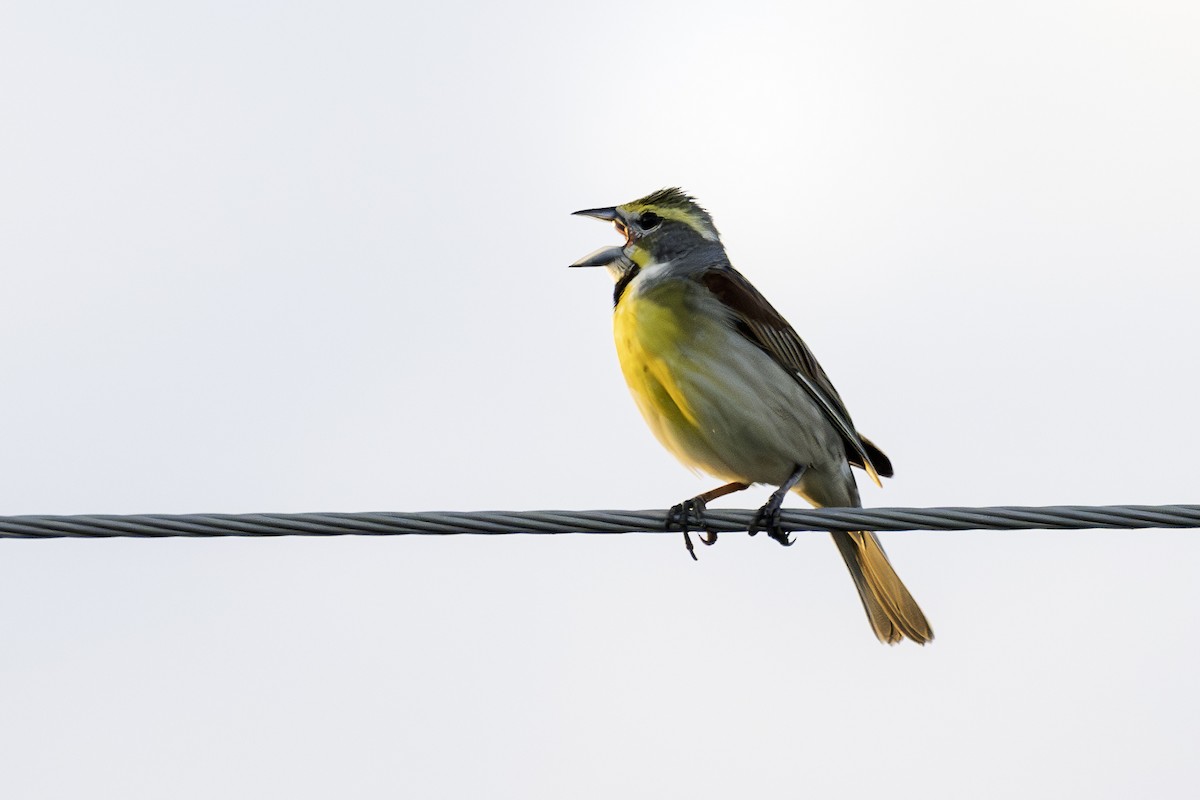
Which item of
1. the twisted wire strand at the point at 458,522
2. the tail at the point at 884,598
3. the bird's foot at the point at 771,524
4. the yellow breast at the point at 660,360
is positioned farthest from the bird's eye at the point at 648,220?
the twisted wire strand at the point at 458,522

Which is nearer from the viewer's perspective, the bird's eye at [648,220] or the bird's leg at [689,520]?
the bird's leg at [689,520]

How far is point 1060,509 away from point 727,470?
8.54ft

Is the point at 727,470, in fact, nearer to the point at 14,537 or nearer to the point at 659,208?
the point at 659,208

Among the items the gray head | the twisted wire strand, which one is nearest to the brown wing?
the gray head

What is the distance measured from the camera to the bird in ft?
22.4

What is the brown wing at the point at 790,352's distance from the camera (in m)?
7.15

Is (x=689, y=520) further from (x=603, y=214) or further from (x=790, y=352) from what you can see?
(x=603, y=214)

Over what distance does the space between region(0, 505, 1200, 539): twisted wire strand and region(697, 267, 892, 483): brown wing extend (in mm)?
2408

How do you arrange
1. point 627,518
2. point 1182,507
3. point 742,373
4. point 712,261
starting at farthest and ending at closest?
point 712,261
point 742,373
point 627,518
point 1182,507

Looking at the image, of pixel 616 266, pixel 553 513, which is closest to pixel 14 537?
pixel 553 513

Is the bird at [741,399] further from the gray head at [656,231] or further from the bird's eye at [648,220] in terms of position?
the bird's eye at [648,220]

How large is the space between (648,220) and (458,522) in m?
3.71

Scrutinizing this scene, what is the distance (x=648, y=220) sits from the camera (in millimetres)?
8078

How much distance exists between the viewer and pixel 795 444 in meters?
6.92
